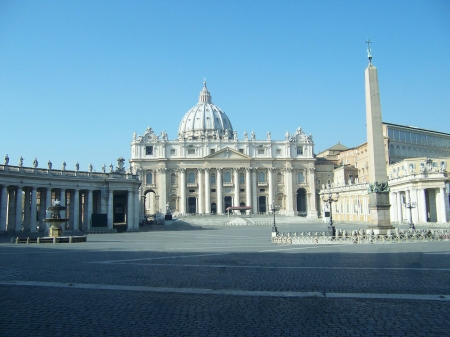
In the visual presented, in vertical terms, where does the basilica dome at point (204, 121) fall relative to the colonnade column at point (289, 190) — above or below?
above

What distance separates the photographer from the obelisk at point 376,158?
2670cm

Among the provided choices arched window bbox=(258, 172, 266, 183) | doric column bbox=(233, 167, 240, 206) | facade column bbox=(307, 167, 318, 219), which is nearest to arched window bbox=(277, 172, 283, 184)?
arched window bbox=(258, 172, 266, 183)

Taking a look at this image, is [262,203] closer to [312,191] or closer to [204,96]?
[312,191]

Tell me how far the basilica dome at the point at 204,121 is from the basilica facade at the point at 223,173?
31.1 m

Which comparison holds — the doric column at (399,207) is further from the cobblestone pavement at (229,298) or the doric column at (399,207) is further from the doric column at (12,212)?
the doric column at (12,212)

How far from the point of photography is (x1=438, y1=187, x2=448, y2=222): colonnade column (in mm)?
51875

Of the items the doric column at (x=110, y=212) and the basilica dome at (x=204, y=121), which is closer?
the doric column at (x=110, y=212)

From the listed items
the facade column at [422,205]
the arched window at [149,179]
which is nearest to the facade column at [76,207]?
the facade column at [422,205]

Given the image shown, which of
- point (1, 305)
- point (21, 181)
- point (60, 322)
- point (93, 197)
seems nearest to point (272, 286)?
point (60, 322)

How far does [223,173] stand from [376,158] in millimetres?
81809

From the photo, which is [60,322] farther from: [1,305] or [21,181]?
[21,181]

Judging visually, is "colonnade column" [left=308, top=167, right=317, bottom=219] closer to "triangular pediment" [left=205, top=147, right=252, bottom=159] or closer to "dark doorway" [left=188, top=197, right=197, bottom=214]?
"triangular pediment" [left=205, top=147, right=252, bottom=159]

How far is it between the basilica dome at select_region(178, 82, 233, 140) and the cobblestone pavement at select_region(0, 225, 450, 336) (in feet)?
403

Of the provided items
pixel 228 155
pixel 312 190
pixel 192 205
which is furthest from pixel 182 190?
pixel 312 190
